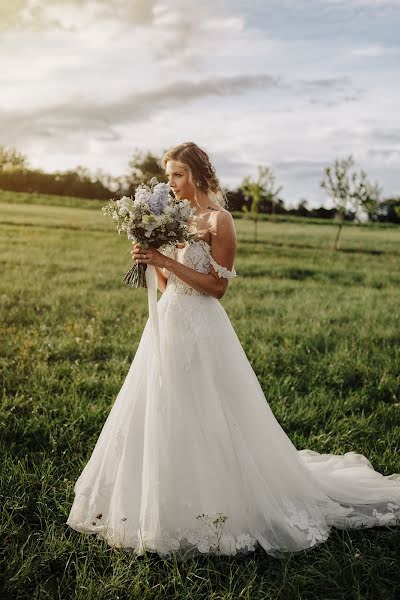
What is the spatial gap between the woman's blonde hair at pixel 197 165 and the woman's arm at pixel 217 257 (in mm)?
285

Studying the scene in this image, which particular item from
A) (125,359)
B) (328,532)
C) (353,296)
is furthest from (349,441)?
(353,296)

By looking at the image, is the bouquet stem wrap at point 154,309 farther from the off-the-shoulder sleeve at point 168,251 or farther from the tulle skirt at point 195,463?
the off-the-shoulder sleeve at point 168,251

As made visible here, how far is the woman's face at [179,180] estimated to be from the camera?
4344 mm

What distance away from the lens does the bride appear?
13.4 ft

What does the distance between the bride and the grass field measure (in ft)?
0.54

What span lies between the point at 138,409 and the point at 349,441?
257 cm

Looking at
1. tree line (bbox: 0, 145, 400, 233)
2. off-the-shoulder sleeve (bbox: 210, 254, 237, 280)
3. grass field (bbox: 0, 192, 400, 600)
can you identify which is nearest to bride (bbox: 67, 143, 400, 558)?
off-the-shoulder sleeve (bbox: 210, 254, 237, 280)

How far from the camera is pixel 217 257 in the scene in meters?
4.25

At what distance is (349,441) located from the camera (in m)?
5.90

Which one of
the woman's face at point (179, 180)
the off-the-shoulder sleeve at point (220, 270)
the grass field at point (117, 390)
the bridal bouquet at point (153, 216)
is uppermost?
the woman's face at point (179, 180)

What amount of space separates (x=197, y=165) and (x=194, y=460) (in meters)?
2.14

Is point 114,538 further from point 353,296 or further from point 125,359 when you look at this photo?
point 353,296

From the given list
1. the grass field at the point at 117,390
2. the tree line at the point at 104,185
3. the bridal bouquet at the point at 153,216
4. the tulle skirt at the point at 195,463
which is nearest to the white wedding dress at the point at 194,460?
the tulle skirt at the point at 195,463

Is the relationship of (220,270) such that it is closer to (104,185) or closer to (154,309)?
(154,309)
